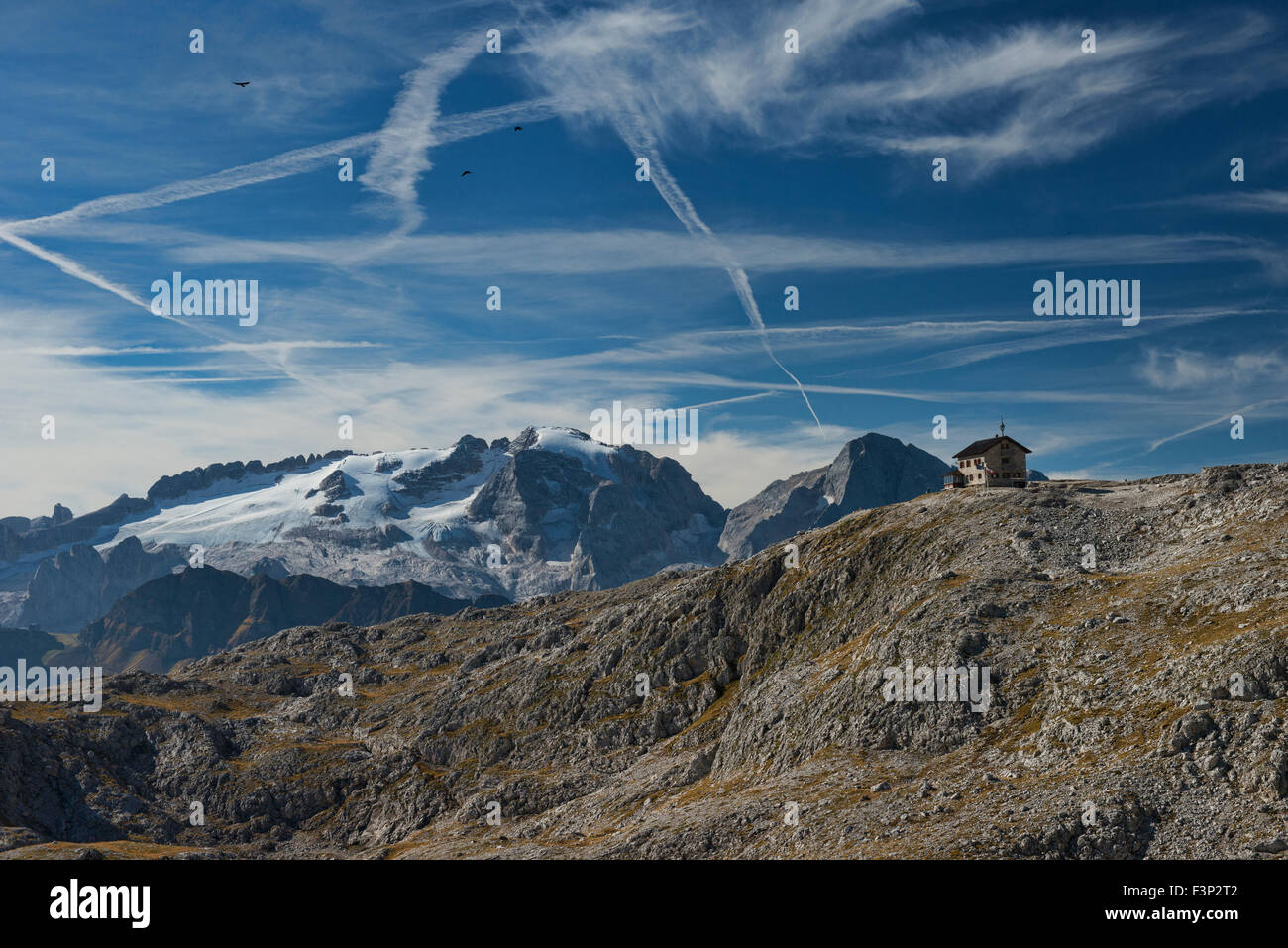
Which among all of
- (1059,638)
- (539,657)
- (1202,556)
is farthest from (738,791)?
(539,657)

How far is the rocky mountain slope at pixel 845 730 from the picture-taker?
70.6 m

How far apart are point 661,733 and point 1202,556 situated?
8711cm

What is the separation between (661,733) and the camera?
504ft

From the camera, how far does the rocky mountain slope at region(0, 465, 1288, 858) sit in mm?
70562

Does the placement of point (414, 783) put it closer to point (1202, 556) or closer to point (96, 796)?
point (96, 796)

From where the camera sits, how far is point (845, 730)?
10206 centimetres

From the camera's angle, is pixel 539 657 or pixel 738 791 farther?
pixel 539 657

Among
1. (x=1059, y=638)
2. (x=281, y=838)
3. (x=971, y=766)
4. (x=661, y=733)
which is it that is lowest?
(x=281, y=838)
